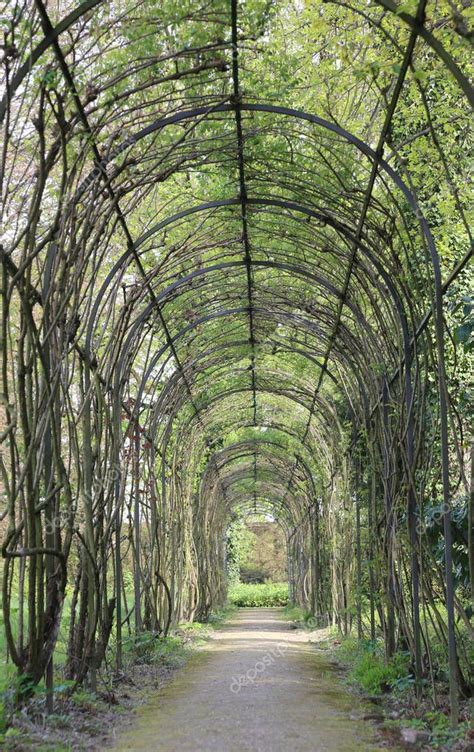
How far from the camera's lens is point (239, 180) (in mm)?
6137

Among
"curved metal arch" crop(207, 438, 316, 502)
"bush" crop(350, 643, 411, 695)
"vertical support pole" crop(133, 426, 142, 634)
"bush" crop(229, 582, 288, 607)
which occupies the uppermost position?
"curved metal arch" crop(207, 438, 316, 502)

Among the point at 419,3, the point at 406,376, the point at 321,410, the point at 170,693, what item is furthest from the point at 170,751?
the point at 321,410

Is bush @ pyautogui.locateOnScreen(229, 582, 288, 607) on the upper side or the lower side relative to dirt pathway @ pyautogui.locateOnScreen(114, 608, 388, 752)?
upper

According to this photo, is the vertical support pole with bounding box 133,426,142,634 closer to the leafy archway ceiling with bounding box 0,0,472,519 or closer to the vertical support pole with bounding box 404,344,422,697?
the leafy archway ceiling with bounding box 0,0,472,519

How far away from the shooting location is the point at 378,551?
677 cm

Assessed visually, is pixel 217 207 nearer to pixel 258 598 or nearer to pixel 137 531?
pixel 137 531

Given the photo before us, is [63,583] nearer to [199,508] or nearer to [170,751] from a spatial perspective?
[170,751]

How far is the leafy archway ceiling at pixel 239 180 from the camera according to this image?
14.2 feet

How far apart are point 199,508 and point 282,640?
389cm

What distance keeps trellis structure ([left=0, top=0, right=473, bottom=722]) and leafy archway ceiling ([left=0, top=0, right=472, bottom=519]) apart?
1.2 inches

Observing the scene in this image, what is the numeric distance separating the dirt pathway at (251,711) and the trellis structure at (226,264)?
0.58 metres
